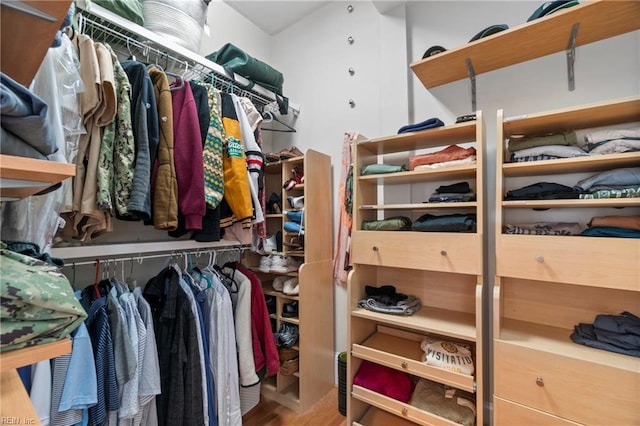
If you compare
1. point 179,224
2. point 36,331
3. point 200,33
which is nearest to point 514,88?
point 200,33

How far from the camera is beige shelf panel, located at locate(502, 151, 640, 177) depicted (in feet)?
3.51

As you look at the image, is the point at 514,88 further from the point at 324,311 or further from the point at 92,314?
the point at 92,314

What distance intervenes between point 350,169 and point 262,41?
165cm

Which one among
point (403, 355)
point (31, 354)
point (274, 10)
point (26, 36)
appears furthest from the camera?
point (274, 10)

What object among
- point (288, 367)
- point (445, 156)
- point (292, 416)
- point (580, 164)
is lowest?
point (292, 416)

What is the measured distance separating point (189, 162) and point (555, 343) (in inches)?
71.4

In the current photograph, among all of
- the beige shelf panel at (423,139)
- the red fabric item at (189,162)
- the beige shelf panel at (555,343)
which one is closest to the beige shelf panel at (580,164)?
the beige shelf panel at (423,139)

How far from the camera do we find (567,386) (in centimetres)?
109

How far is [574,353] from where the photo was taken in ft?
3.69

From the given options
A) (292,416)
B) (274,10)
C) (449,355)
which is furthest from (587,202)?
(274,10)

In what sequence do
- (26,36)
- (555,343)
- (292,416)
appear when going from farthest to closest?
(292,416) < (555,343) < (26,36)

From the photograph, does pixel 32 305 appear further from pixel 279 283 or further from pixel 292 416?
pixel 292 416

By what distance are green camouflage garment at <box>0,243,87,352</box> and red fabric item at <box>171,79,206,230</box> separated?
782mm

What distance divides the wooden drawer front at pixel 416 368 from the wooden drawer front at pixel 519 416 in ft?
0.39
